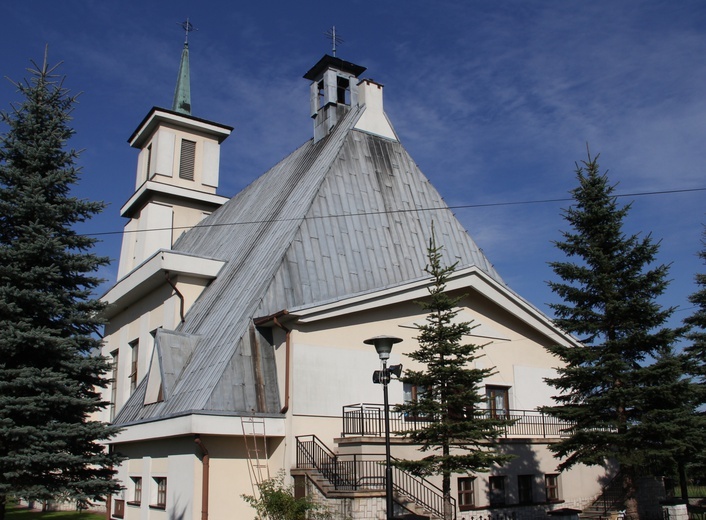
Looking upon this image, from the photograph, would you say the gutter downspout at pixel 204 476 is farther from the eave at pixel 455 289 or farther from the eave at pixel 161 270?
the eave at pixel 161 270

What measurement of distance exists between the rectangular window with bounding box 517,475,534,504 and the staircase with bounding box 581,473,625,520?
4.77ft

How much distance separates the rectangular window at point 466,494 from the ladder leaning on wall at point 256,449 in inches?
187

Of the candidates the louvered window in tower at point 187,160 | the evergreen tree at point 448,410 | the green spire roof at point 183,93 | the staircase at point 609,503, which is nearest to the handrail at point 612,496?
the staircase at point 609,503

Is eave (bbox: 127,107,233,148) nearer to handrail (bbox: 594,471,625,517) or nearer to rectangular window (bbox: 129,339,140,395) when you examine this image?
rectangular window (bbox: 129,339,140,395)

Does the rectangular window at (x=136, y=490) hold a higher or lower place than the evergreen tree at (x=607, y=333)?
lower

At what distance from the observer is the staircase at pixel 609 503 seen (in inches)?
703

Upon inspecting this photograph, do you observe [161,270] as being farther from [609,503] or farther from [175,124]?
[609,503]

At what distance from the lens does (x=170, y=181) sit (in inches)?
1250

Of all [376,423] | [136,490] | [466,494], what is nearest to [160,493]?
[136,490]

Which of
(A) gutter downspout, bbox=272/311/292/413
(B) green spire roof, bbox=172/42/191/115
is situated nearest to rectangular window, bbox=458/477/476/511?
(A) gutter downspout, bbox=272/311/292/413

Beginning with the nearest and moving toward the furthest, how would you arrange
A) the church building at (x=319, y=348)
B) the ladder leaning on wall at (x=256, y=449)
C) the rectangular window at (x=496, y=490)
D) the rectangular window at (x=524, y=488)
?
the church building at (x=319, y=348) → the ladder leaning on wall at (x=256, y=449) → the rectangular window at (x=496, y=490) → the rectangular window at (x=524, y=488)

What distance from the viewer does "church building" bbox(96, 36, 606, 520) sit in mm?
15953

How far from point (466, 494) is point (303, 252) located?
7608 millimetres

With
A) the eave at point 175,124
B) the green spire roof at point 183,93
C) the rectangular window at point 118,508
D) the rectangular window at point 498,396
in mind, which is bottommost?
the rectangular window at point 118,508
